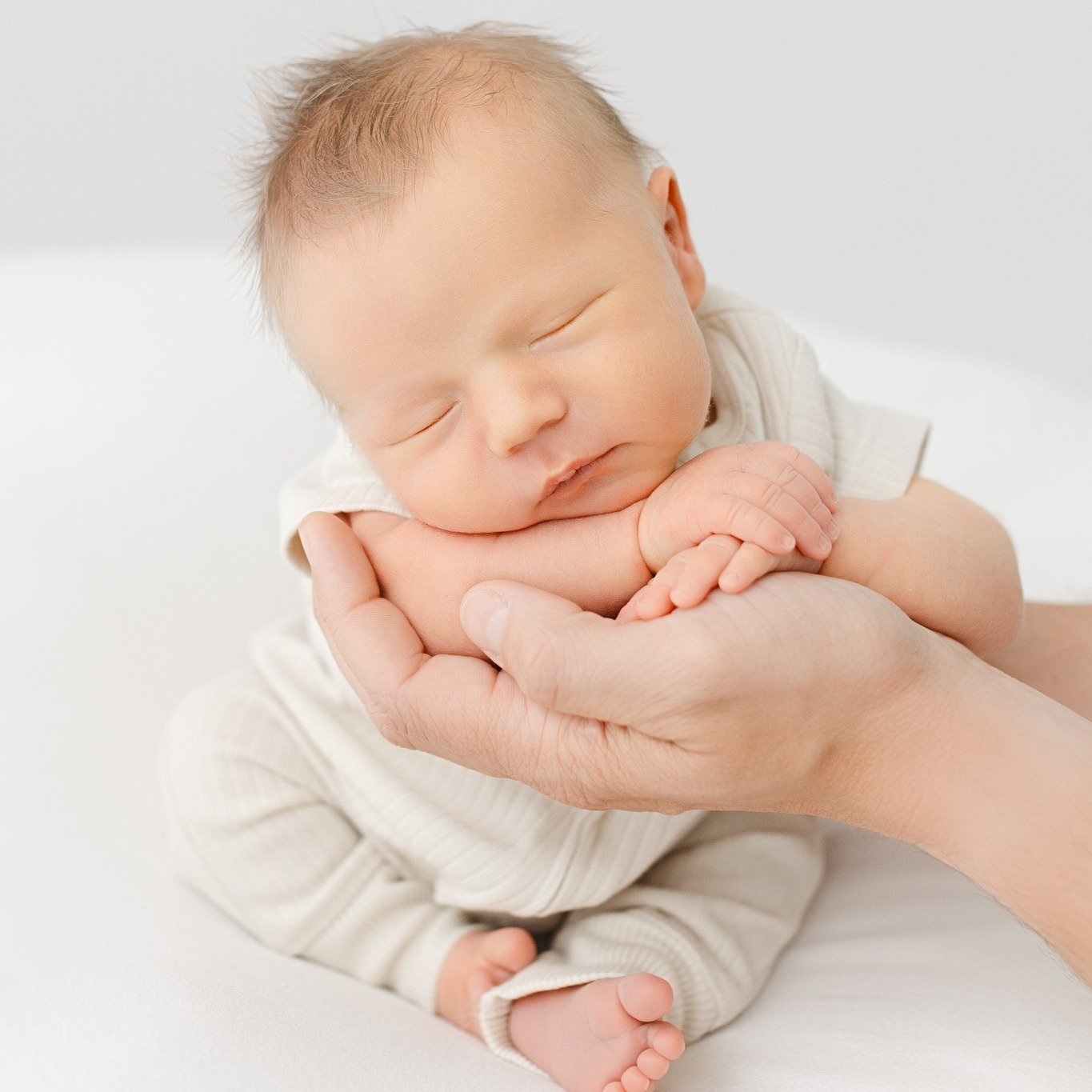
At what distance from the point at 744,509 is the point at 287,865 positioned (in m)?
0.78

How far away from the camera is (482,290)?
1.32 metres

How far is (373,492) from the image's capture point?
1576 millimetres

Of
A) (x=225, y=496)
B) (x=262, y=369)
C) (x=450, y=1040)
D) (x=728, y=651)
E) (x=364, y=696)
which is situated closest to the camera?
(x=728, y=651)

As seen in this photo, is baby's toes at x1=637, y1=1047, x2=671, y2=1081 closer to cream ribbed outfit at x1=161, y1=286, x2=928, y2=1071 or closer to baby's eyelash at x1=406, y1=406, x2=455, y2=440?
cream ribbed outfit at x1=161, y1=286, x2=928, y2=1071

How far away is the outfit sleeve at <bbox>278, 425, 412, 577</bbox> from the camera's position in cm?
157

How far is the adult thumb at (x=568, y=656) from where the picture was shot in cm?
122

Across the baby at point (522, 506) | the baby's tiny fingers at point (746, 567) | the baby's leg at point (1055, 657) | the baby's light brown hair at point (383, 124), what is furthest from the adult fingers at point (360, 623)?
the baby's leg at point (1055, 657)

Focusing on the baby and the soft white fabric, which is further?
the soft white fabric

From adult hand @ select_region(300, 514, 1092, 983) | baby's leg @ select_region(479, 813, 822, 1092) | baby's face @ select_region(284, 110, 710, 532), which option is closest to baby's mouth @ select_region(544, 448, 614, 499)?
baby's face @ select_region(284, 110, 710, 532)

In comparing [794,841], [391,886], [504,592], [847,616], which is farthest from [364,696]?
[794,841]

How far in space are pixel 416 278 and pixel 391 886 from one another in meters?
0.79

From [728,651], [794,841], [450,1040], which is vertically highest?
[728,651]

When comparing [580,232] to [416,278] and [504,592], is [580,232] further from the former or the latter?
[504,592]

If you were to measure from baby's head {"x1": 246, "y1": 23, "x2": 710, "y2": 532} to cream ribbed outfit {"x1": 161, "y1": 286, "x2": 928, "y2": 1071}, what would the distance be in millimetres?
194
